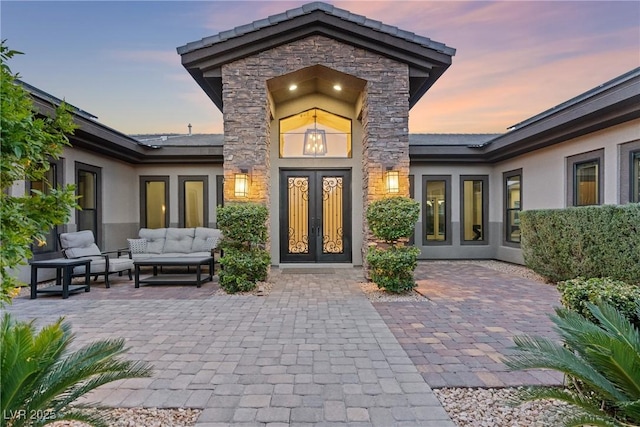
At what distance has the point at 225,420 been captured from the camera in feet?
7.82

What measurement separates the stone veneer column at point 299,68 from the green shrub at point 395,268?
3.12 ft

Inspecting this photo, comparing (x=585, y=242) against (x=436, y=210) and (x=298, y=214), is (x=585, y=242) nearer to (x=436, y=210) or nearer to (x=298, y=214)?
(x=436, y=210)

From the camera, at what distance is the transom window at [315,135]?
921 cm

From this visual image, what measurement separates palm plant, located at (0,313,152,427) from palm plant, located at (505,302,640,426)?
2.53 metres

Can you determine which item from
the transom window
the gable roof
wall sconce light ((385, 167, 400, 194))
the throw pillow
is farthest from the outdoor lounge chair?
wall sconce light ((385, 167, 400, 194))

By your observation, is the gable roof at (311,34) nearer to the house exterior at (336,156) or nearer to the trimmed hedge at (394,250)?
the house exterior at (336,156)

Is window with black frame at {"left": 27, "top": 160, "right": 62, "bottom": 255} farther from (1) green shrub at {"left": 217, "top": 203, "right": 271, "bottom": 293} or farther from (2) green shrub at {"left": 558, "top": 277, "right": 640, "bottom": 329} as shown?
(2) green shrub at {"left": 558, "top": 277, "right": 640, "bottom": 329}

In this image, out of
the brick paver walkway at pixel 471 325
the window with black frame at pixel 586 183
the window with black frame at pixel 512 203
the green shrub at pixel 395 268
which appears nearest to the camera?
the brick paver walkway at pixel 471 325

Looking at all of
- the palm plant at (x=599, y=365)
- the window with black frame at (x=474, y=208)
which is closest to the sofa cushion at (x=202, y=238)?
the palm plant at (x=599, y=365)

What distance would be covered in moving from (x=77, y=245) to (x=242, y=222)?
382 centimetres

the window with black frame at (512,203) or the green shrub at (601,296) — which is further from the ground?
the window with black frame at (512,203)

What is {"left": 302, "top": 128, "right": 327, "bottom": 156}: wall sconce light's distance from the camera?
9.20 metres

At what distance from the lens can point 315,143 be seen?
30.3ft

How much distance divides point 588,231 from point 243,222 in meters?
6.65
